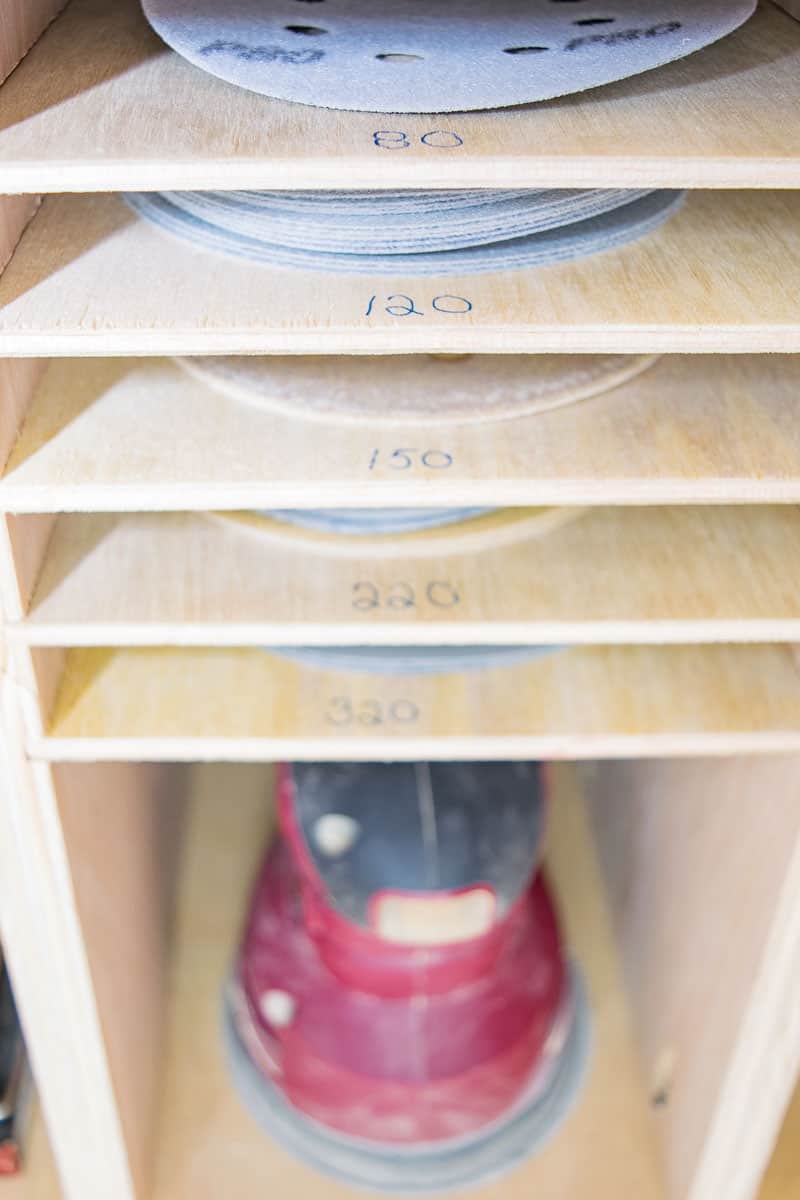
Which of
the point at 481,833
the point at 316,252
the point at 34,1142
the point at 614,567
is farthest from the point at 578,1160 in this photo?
the point at 316,252

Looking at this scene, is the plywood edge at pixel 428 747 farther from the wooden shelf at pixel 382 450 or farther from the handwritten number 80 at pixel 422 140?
the handwritten number 80 at pixel 422 140

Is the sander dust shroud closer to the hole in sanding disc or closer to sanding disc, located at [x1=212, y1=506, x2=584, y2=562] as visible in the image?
sanding disc, located at [x1=212, y1=506, x2=584, y2=562]

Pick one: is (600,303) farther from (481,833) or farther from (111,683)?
(481,833)

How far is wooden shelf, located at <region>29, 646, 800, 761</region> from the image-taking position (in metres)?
0.70

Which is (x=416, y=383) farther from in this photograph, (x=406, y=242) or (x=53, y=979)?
(x=53, y=979)

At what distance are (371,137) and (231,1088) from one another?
89 cm

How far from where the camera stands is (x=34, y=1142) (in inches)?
41.2

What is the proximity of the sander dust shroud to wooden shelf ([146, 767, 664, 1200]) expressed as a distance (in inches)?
0.7

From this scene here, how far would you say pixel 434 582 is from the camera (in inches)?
26.9

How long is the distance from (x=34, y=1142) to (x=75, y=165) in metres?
0.90

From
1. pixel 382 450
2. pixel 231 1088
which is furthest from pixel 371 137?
pixel 231 1088

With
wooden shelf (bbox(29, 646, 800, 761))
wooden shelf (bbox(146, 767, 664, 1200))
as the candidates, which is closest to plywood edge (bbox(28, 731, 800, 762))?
wooden shelf (bbox(29, 646, 800, 761))

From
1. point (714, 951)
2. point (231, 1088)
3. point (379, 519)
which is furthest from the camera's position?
point (231, 1088)

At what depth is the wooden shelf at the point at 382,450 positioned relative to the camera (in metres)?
0.57
